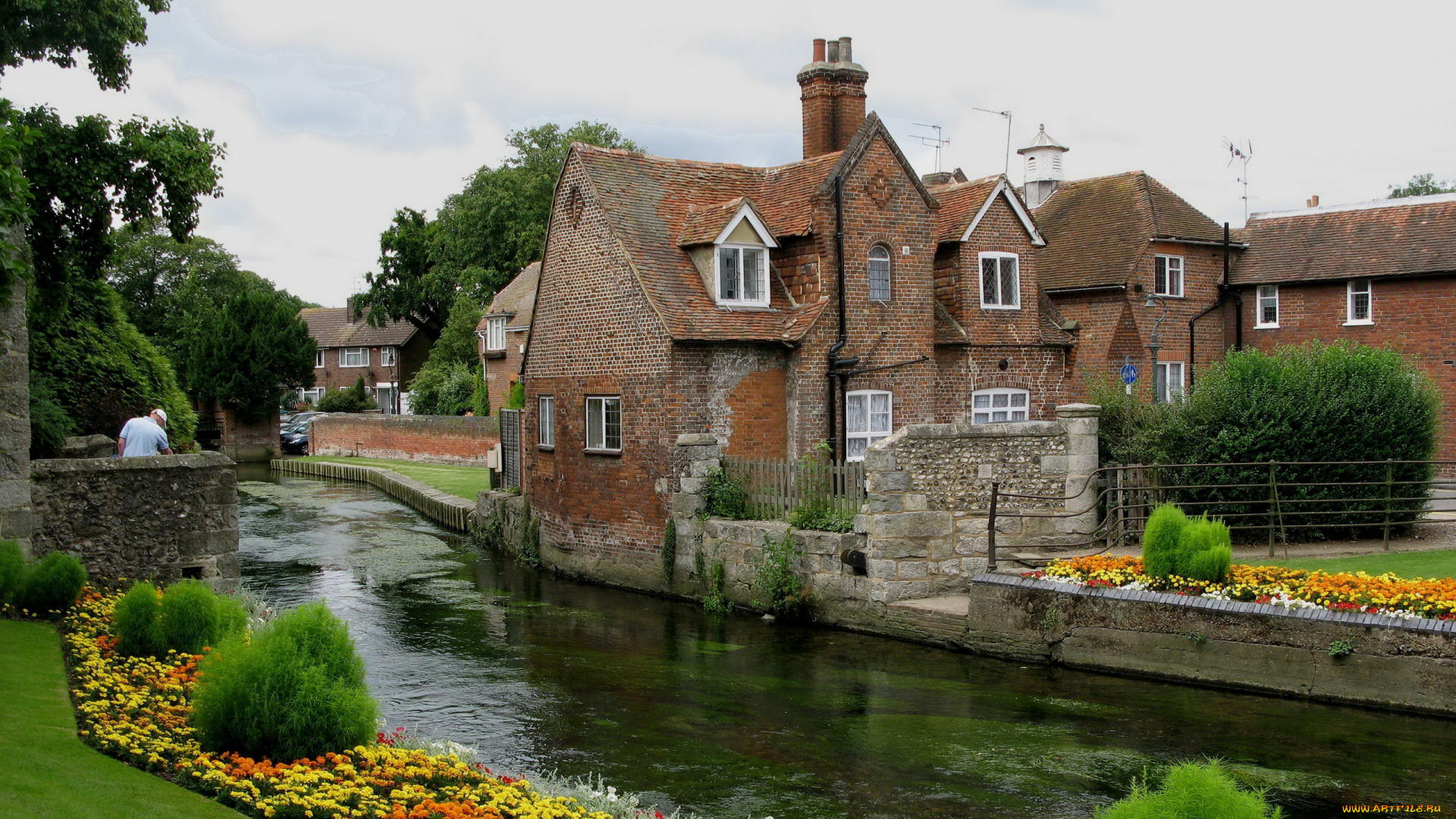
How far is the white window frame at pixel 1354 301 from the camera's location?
33.9 m

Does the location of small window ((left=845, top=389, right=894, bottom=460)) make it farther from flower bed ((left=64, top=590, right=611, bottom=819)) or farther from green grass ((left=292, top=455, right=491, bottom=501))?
flower bed ((left=64, top=590, right=611, bottom=819))

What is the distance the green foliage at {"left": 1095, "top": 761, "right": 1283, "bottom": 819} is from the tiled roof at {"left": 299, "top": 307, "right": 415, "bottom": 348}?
238 feet

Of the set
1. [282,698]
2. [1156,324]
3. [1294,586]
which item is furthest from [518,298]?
[282,698]

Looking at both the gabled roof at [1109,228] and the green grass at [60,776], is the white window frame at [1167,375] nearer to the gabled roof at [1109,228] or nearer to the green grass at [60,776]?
the gabled roof at [1109,228]

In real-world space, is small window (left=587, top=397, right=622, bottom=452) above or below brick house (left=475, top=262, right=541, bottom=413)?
below

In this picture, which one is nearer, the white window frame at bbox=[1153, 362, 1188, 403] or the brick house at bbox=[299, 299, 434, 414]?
the white window frame at bbox=[1153, 362, 1188, 403]

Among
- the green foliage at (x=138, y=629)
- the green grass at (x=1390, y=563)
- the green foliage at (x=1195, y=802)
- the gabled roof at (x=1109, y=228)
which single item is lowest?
the green grass at (x=1390, y=563)

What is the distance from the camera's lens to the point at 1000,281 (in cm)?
2573

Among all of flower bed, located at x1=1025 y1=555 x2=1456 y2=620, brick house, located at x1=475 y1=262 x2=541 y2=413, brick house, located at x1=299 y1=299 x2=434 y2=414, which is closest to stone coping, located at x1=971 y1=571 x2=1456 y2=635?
flower bed, located at x1=1025 y1=555 x2=1456 y2=620

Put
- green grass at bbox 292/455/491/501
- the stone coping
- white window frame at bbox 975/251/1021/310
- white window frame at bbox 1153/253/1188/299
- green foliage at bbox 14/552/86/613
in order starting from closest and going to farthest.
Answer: the stone coping → green foliage at bbox 14/552/86/613 → white window frame at bbox 975/251/1021/310 → white window frame at bbox 1153/253/1188/299 → green grass at bbox 292/455/491/501

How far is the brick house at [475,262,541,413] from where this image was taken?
50438mm

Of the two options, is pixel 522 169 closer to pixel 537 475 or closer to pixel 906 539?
pixel 537 475

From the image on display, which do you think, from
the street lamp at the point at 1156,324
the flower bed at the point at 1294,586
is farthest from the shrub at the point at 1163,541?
the street lamp at the point at 1156,324

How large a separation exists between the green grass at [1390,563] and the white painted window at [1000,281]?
10073 millimetres
